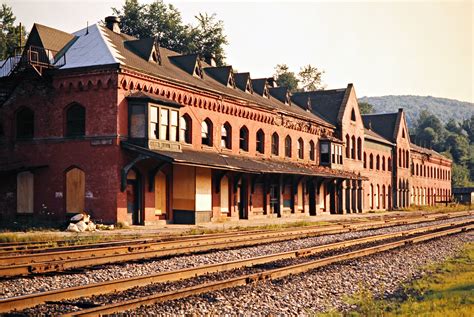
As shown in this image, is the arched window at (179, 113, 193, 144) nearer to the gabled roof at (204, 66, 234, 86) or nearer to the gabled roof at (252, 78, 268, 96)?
the gabled roof at (204, 66, 234, 86)

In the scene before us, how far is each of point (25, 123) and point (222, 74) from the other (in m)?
13.3

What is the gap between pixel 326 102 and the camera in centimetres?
5431

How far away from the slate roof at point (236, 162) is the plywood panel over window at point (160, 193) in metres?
1.68

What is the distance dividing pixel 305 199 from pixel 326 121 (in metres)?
9.73

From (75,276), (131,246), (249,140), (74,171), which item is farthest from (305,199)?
(75,276)

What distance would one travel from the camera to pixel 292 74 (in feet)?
292

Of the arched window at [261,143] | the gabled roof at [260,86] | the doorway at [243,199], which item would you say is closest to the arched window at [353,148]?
the gabled roof at [260,86]

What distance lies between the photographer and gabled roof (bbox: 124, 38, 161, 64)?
31.8 metres

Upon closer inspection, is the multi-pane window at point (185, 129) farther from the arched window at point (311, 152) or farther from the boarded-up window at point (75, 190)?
the arched window at point (311, 152)

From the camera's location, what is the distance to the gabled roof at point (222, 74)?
38.4 meters

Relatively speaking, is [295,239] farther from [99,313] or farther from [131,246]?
[99,313]

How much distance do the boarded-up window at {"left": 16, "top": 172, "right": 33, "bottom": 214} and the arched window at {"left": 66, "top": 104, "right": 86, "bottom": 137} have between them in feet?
10.3

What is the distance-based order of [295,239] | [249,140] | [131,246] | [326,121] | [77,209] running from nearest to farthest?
[131,246]
[295,239]
[77,209]
[249,140]
[326,121]

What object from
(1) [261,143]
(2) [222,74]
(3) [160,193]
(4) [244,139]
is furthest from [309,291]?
(1) [261,143]
